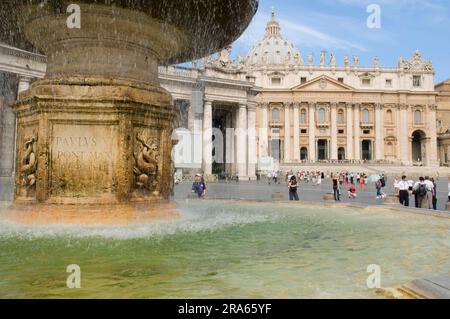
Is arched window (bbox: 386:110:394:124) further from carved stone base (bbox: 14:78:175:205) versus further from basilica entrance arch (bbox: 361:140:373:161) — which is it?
carved stone base (bbox: 14:78:175:205)

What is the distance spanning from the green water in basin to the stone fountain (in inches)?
19.3

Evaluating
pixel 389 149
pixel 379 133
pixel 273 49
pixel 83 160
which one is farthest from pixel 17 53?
pixel 273 49

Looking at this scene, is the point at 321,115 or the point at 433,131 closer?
the point at 321,115

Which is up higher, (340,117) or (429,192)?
(340,117)

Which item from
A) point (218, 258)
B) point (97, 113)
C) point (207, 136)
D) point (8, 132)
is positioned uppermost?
point (207, 136)

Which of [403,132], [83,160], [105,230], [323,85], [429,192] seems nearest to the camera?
[105,230]

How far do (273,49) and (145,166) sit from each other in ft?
366

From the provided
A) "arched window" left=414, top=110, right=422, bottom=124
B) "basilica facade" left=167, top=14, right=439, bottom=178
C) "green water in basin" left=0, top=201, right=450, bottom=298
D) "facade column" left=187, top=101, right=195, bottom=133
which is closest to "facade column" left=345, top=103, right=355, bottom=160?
"basilica facade" left=167, top=14, right=439, bottom=178

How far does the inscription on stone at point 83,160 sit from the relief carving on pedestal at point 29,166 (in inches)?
12.6

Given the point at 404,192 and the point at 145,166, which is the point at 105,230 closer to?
the point at 145,166

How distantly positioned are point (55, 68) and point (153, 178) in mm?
2400

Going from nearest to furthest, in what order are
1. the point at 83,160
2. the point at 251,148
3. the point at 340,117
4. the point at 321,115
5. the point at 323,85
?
the point at 83,160, the point at 251,148, the point at 323,85, the point at 321,115, the point at 340,117

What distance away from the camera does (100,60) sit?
7129 millimetres

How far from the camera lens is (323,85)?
82.9m
